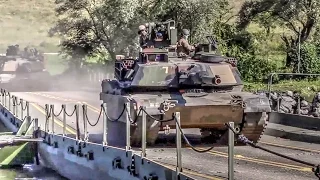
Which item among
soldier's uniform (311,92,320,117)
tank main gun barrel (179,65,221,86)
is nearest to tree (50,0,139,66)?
soldier's uniform (311,92,320,117)

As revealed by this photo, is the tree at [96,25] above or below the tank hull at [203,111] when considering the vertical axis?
above

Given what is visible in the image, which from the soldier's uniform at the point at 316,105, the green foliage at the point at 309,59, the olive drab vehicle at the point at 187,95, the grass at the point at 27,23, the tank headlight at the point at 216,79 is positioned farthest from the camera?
the grass at the point at 27,23

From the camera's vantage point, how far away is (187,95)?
16.7 m

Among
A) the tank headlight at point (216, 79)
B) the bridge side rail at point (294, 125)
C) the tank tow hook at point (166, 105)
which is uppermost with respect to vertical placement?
the tank headlight at point (216, 79)

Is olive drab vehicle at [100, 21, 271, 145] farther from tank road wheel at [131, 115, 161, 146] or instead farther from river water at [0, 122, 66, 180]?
river water at [0, 122, 66, 180]

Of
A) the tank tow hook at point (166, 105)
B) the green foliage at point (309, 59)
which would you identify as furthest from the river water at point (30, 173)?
the green foliage at point (309, 59)

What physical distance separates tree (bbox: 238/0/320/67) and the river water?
1826cm

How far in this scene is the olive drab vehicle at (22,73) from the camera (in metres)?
43.3

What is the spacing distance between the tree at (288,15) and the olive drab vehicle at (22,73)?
1242 centimetres

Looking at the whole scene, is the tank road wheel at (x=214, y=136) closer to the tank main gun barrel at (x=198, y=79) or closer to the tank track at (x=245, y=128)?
the tank track at (x=245, y=128)

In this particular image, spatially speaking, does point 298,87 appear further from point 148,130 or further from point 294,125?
point 148,130

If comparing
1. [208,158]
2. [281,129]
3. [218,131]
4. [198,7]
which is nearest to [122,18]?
[198,7]

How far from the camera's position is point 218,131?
58.7 feet

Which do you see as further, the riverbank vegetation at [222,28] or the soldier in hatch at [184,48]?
the riverbank vegetation at [222,28]
